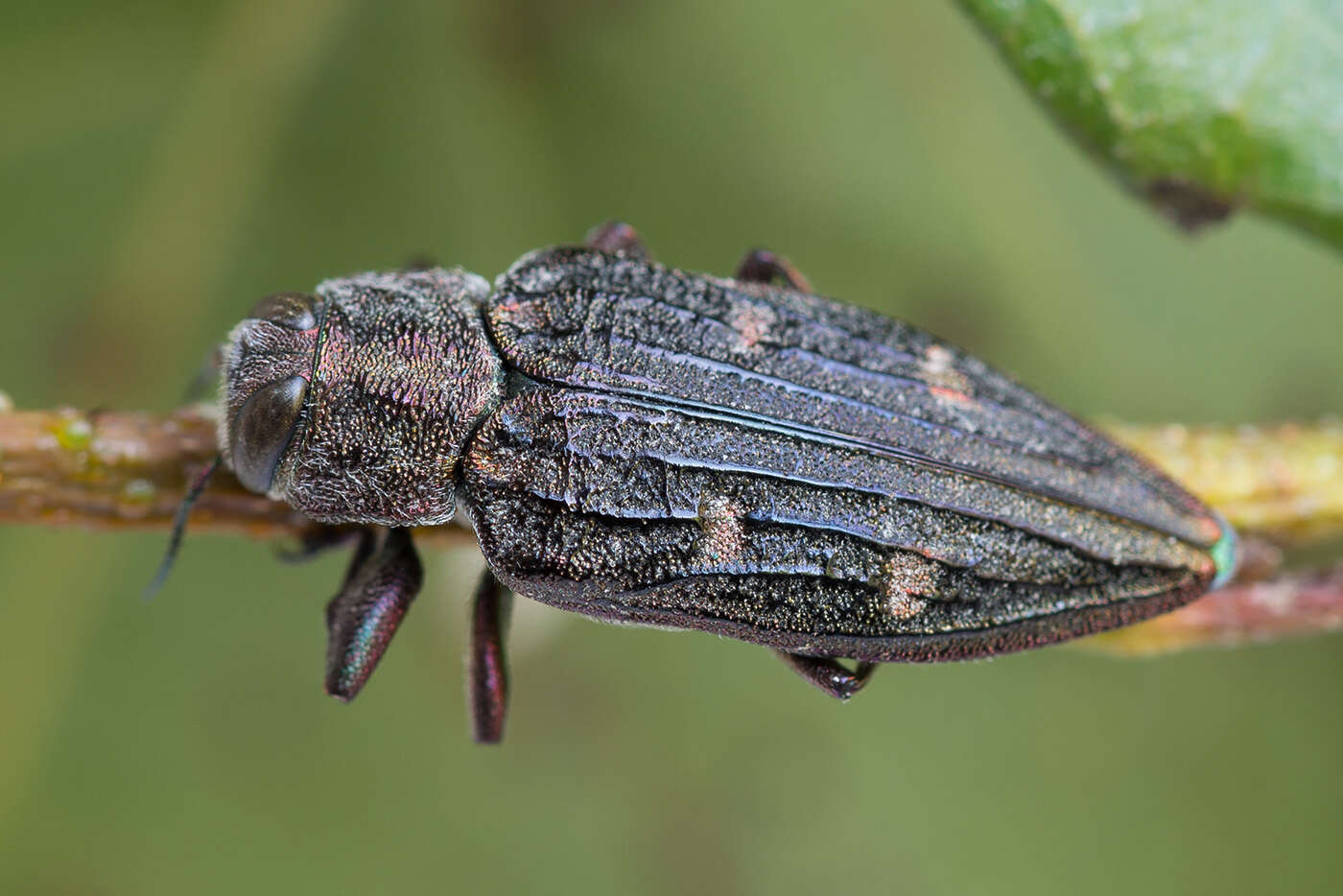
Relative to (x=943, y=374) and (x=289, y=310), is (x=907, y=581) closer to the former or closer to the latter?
(x=943, y=374)

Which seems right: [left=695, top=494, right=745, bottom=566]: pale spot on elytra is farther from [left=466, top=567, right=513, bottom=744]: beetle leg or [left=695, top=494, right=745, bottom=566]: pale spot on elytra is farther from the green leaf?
the green leaf

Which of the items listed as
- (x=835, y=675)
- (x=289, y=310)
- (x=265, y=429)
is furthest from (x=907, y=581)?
(x=289, y=310)

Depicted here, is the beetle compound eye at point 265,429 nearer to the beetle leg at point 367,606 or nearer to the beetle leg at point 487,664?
the beetle leg at point 367,606

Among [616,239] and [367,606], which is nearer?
[367,606]

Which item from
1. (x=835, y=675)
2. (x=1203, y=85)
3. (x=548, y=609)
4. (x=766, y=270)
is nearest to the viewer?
(x=1203, y=85)

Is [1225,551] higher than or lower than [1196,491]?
lower

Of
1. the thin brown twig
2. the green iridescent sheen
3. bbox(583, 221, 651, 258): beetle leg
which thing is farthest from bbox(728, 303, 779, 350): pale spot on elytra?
the green iridescent sheen
